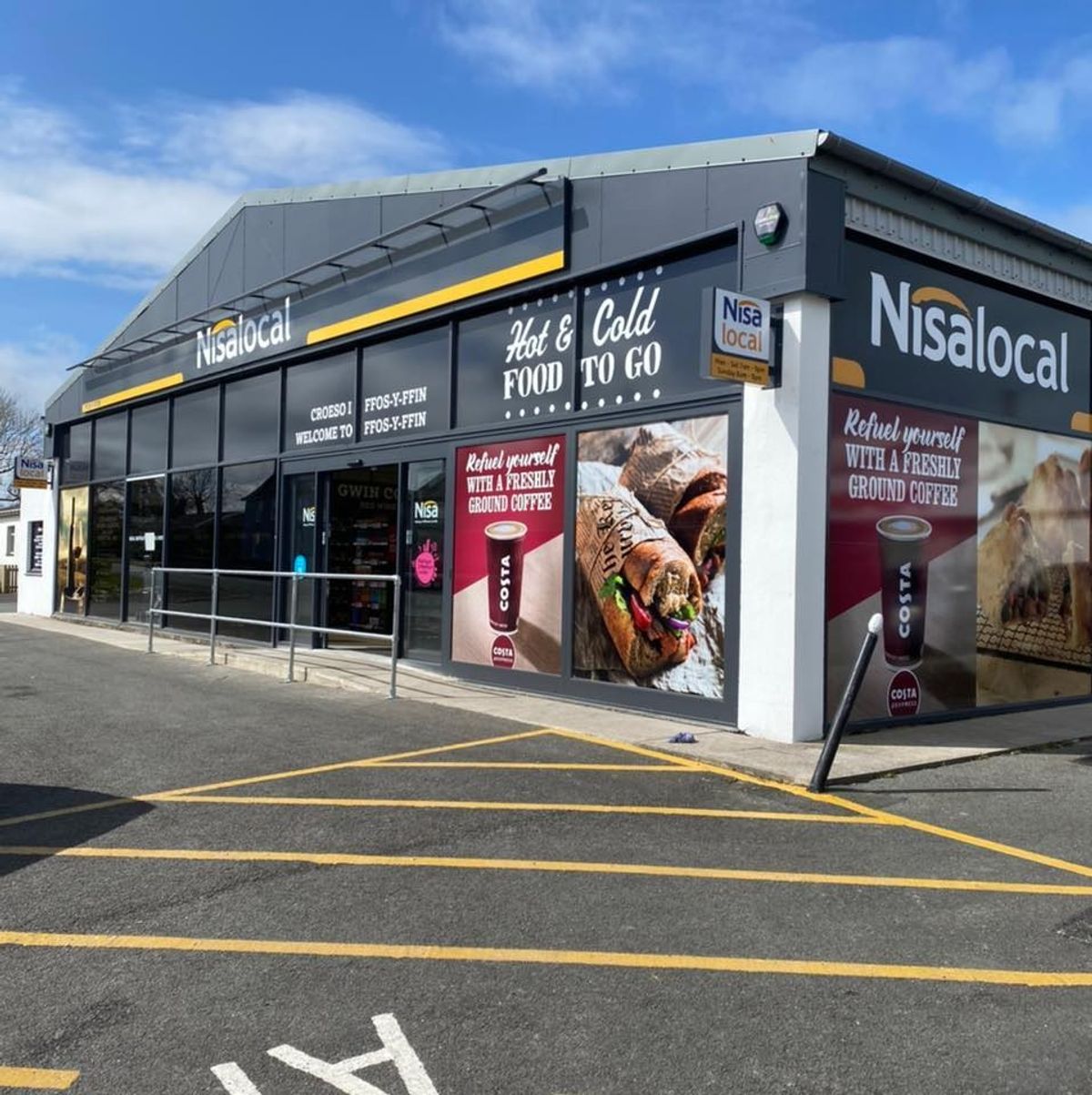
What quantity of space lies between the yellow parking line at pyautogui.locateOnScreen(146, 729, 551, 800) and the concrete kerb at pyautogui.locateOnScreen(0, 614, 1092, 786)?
61 centimetres

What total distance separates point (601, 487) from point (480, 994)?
265 inches

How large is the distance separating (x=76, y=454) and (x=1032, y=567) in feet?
60.3

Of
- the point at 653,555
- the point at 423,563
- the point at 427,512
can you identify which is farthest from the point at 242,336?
the point at 653,555

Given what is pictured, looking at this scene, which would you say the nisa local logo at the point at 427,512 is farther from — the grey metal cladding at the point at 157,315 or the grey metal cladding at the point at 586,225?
the grey metal cladding at the point at 157,315

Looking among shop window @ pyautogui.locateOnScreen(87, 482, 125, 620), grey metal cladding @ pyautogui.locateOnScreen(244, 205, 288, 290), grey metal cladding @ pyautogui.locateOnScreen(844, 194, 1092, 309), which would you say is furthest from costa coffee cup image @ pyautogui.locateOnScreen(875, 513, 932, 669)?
shop window @ pyautogui.locateOnScreen(87, 482, 125, 620)

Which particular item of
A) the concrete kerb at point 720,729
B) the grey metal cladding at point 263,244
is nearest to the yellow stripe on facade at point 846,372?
the concrete kerb at point 720,729

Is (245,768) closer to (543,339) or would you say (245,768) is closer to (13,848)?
(13,848)

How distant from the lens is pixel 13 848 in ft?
16.5

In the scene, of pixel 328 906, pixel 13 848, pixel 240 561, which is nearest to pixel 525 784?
pixel 328 906

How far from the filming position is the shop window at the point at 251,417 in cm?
1495

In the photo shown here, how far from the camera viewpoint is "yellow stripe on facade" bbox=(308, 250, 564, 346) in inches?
408

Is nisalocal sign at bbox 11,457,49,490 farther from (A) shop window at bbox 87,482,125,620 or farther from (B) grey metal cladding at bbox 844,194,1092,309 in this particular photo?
(B) grey metal cladding at bbox 844,194,1092,309

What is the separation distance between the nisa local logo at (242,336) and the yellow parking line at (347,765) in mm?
8341

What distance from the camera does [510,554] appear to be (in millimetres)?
10836
